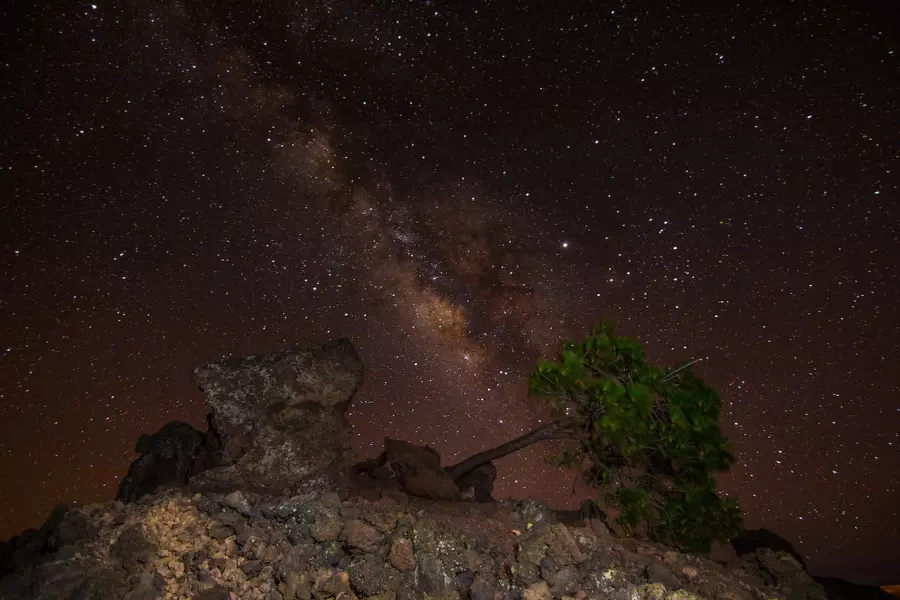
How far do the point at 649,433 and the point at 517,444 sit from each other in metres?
2.34

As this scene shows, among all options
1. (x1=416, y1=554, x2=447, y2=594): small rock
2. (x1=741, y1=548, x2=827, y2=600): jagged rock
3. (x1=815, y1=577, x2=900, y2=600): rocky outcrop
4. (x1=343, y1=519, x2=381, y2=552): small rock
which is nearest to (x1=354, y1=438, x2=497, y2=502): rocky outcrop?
(x1=343, y1=519, x2=381, y2=552): small rock

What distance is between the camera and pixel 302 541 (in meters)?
5.46

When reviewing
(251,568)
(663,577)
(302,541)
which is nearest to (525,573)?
(663,577)

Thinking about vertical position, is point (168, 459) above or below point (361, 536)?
above

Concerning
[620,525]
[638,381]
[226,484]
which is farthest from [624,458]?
[226,484]

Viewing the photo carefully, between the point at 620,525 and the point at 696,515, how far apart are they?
1068 millimetres

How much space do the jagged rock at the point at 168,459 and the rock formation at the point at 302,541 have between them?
0.03 metres

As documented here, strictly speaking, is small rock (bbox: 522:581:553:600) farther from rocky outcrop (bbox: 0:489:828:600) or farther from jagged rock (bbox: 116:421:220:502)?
jagged rock (bbox: 116:421:220:502)

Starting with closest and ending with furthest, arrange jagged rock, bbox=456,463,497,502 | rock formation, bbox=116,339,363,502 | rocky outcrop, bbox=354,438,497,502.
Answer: rock formation, bbox=116,339,363,502, rocky outcrop, bbox=354,438,497,502, jagged rock, bbox=456,463,497,502

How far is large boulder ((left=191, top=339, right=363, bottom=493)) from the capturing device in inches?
270

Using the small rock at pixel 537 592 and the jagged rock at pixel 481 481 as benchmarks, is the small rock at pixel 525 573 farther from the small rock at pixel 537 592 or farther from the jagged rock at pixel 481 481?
the jagged rock at pixel 481 481

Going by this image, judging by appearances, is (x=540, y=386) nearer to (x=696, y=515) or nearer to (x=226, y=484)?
(x=696, y=515)

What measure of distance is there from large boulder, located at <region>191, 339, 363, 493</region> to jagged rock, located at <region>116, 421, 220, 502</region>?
2.14 feet

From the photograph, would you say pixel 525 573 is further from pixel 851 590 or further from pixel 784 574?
pixel 851 590
